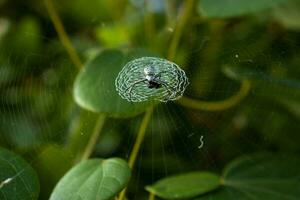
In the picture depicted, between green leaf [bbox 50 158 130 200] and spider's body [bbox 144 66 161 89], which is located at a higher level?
spider's body [bbox 144 66 161 89]

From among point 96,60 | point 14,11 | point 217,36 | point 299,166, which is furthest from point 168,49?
point 14,11

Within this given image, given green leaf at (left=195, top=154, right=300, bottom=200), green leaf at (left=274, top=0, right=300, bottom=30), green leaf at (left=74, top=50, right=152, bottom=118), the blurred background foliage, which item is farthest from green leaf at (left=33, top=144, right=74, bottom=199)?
green leaf at (left=274, top=0, right=300, bottom=30)

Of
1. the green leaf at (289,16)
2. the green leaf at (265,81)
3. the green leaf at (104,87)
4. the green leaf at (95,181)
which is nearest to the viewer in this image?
the green leaf at (95,181)

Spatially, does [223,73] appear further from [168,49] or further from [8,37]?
[8,37]

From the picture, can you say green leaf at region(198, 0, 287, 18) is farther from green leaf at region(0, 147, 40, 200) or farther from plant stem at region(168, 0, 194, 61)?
green leaf at region(0, 147, 40, 200)

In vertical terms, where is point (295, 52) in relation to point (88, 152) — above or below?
above

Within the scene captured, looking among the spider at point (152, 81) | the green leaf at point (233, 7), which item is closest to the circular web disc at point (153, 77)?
the spider at point (152, 81)

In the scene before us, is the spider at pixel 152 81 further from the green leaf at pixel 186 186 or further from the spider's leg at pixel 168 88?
the green leaf at pixel 186 186
